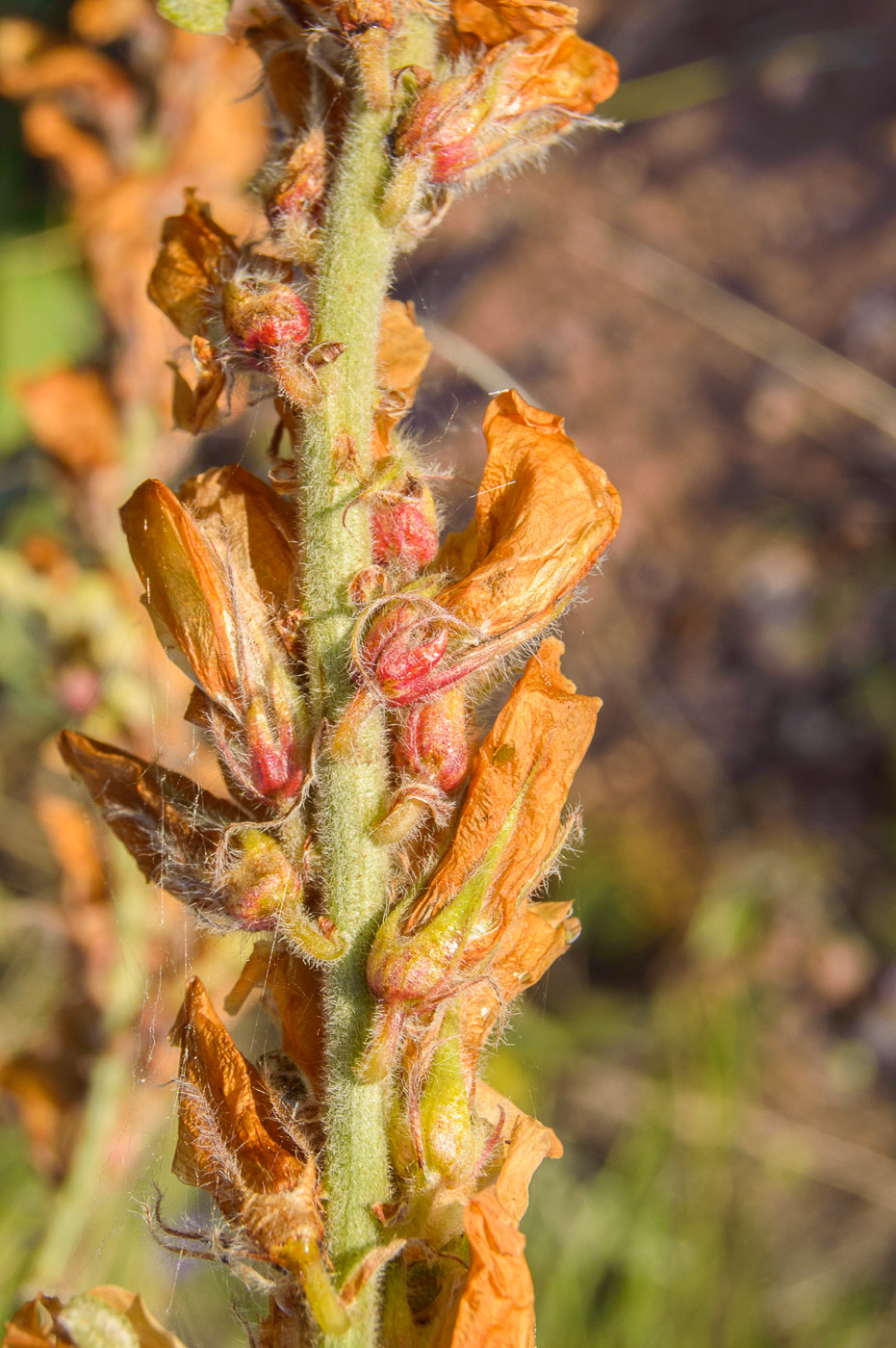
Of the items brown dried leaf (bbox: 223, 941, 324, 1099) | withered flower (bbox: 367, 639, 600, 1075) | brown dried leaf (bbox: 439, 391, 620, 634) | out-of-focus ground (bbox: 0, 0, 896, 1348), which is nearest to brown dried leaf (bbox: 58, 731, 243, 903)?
brown dried leaf (bbox: 223, 941, 324, 1099)

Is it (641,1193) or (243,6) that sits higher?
(243,6)

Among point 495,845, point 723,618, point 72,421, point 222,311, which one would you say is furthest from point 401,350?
point 723,618

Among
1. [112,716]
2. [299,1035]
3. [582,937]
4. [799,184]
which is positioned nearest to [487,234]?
[799,184]

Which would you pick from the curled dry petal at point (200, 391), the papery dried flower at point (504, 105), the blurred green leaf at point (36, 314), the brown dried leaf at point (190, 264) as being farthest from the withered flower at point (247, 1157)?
the blurred green leaf at point (36, 314)

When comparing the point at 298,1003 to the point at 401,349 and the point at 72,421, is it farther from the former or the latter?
the point at 72,421

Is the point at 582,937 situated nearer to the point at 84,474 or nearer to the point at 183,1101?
the point at 84,474

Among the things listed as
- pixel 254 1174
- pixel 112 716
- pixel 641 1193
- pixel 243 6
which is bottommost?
pixel 641 1193
